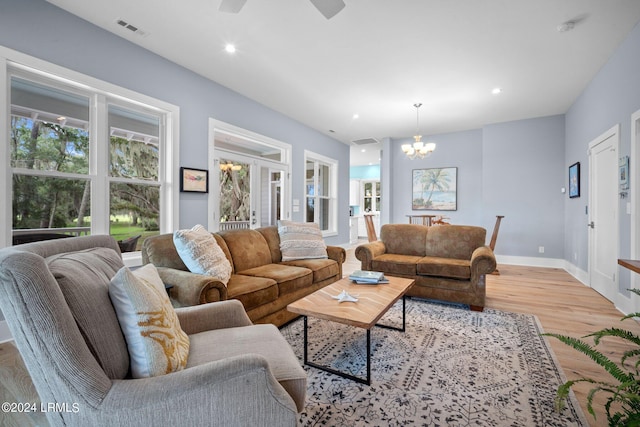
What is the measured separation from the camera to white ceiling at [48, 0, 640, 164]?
8.63 feet

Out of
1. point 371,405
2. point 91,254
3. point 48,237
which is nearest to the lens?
point 91,254

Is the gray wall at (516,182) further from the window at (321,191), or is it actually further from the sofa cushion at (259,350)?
the sofa cushion at (259,350)

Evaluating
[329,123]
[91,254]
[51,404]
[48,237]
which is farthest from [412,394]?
[329,123]

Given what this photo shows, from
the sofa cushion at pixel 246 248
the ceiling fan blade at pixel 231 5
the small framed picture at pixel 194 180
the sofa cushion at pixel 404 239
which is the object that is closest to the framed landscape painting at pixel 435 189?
the sofa cushion at pixel 404 239

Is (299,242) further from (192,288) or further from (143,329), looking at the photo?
(143,329)

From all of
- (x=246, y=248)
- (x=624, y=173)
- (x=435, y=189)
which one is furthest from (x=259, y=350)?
(x=435, y=189)

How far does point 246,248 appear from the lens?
3133mm

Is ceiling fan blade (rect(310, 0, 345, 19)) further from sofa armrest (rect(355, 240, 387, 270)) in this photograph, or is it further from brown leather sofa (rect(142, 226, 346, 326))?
sofa armrest (rect(355, 240, 387, 270))

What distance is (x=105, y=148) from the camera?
120 inches

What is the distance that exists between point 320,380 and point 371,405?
0.37m

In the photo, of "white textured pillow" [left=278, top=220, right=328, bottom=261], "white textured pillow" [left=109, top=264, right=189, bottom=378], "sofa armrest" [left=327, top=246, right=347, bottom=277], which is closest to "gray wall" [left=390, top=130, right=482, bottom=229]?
"sofa armrest" [left=327, top=246, right=347, bottom=277]

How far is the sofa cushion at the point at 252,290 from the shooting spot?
2314 millimetres

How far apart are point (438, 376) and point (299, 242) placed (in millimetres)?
2051

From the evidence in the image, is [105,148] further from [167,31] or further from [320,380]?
[320,380]
